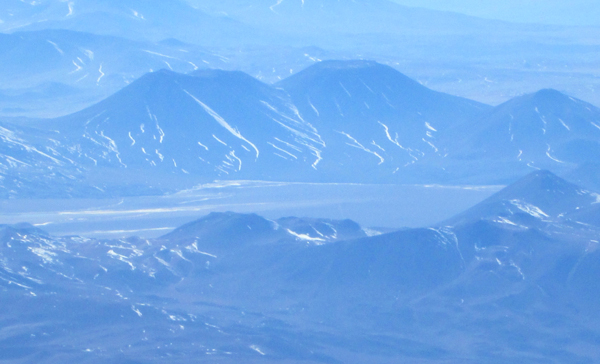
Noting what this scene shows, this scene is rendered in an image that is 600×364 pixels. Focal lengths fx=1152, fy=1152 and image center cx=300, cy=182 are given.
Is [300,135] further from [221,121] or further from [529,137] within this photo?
[529,137]

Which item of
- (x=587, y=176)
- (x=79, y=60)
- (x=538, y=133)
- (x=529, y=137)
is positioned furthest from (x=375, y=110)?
(x=79, y=60)

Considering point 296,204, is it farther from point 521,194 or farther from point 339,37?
point 339,37

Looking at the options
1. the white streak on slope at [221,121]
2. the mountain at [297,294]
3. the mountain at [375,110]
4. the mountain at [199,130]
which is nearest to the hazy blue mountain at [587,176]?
the mountain at [375,110]

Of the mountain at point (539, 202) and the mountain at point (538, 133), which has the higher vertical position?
the mountain at point (539, 202)

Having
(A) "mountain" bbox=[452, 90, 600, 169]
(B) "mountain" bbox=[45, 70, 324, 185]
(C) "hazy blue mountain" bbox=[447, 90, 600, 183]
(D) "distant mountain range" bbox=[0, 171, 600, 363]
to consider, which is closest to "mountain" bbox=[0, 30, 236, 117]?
(B) "mountain" bbox=[45, 70, 324, 185]

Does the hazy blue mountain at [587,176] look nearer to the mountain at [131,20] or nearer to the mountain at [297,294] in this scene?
the mountain at [297,294]

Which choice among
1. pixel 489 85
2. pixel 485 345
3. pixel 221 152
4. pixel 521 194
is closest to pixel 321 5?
pixel 489 85

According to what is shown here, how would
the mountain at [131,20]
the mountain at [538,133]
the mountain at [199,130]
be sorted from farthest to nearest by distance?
the mountain at [131,20]
the mountain at [538,133]
the mountain at [199,130]
